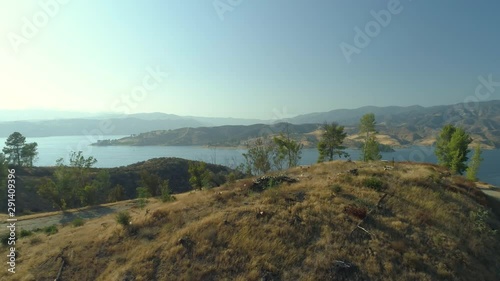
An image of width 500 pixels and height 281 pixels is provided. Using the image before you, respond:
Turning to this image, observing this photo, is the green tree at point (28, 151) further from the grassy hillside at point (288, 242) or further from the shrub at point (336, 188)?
the shrub at point (336, 188)

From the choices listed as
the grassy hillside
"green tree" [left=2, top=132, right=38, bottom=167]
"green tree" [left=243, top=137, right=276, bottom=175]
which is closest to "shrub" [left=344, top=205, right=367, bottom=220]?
the grassy hillside

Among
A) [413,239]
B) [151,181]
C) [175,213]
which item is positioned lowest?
[151,181]

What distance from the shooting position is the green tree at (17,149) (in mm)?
107938

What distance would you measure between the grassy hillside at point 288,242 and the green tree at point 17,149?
107m

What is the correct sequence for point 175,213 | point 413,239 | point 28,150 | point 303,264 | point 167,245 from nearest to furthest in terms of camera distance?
point 303,264, point 167,245, point 413,239, point 175,213, point 28,150

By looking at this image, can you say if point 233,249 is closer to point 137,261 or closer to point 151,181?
point 137,261

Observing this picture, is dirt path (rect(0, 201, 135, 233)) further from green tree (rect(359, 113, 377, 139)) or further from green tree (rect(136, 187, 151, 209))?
green tree (rect(359, 113, 377, 139))

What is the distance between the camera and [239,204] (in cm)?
2042

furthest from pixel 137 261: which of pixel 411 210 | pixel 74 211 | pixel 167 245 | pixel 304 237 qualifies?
pixel 74 211

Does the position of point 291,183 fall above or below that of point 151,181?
above

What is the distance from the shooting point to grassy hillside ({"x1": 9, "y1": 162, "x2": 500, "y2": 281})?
14.0m

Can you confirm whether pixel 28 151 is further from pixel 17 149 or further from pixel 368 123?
pixel 368 123

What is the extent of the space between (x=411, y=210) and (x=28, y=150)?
126099mm

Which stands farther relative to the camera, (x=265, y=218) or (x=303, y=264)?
(x=265, y=218)
